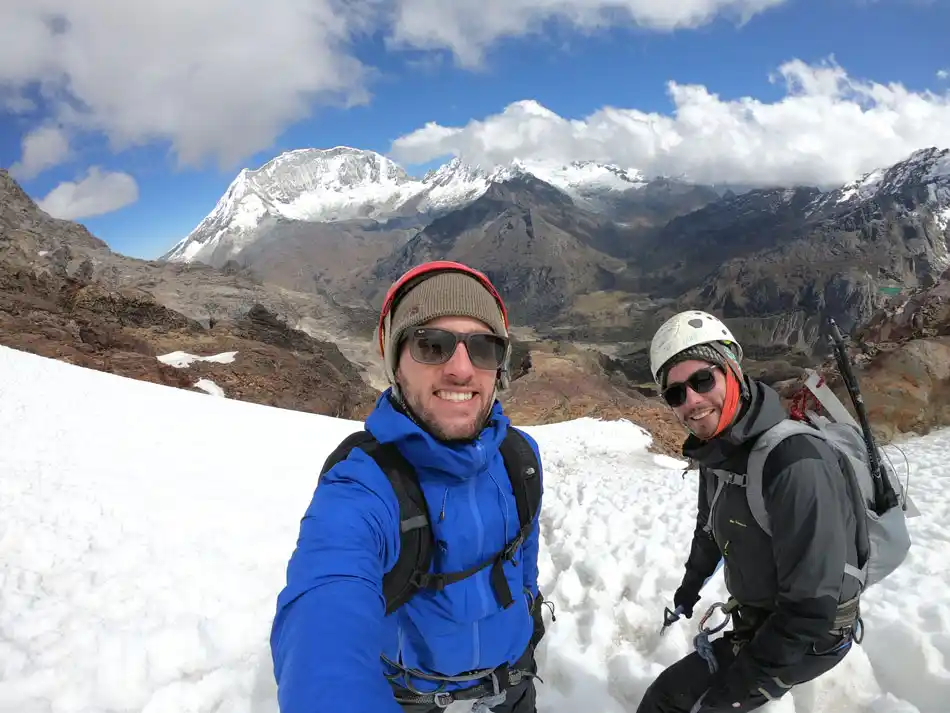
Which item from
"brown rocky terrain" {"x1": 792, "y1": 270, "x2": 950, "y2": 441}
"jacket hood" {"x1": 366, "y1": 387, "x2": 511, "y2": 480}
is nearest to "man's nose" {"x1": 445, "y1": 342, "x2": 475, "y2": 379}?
"jacket hood" {"x1": 366, "y1": 387, "x2": 511, "y2": 480}

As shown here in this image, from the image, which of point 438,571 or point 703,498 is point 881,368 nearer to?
point 703,498

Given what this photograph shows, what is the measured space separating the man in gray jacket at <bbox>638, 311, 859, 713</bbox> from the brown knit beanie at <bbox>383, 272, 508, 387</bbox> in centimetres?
154

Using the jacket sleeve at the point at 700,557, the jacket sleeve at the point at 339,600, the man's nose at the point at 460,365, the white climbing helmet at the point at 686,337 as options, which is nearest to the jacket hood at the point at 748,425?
the white climbing helmet at the point at 686,337

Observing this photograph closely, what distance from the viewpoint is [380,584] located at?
220 centimetres

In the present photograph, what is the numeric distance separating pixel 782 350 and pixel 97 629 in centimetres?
18192

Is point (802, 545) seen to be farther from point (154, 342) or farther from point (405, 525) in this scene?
point (154, 342)

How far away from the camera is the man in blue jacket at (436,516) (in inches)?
89.4

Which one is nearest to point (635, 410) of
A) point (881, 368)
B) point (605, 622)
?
point (881, 368)

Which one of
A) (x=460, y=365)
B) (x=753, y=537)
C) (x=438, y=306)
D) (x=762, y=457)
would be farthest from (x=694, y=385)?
Result: (x=438, y=306)

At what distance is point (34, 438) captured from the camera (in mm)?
12148

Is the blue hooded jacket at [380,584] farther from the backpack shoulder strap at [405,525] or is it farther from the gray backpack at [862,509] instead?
the gray backpack at [862,509]

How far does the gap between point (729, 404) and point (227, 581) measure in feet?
23.5

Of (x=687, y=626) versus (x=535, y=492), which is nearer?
(x=535, y=492)

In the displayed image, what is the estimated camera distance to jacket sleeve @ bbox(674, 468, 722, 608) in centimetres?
385
